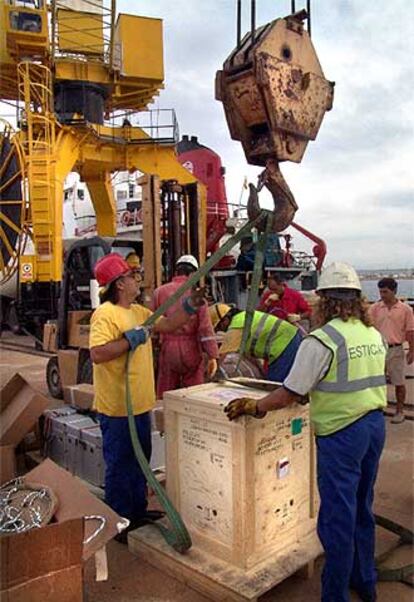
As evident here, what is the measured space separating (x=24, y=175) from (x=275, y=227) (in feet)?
29.7

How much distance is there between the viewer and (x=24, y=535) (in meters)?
2.37

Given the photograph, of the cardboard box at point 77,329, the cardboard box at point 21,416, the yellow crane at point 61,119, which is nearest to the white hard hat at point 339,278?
the cardboard box at point 21,416

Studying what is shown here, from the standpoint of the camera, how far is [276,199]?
10.7 feet

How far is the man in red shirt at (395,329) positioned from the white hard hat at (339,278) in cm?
377

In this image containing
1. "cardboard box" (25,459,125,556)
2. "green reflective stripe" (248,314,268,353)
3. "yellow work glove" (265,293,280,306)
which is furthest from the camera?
"yellow work glove" (265,293,280,306)

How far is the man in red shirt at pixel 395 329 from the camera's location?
20.8 ft

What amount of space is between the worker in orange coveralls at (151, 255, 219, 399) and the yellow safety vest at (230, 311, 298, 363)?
997mm

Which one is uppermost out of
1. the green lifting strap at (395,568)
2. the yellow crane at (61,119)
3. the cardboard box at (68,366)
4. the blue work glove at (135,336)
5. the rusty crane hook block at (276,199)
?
the yellow crane at (61,119)

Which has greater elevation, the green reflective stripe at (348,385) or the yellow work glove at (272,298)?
the yellow work glove at (272,298)

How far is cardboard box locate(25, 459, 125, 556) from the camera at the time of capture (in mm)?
2777

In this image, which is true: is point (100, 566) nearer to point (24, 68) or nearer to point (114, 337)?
point (114, 337)

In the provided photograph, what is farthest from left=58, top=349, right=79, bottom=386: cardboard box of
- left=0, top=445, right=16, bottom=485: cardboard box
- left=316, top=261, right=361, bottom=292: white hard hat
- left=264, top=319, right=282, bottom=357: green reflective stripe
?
left=316, top=261, right=361, bottom=292: white hard hat

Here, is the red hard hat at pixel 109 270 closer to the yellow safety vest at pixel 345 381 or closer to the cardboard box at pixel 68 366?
the yellow safety vest at pixel 345 381

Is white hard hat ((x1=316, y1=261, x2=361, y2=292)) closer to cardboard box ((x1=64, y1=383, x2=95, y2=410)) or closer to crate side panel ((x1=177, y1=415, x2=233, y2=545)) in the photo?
crate side panel ((x1=177, y1=415, x2=233, y2=545))
